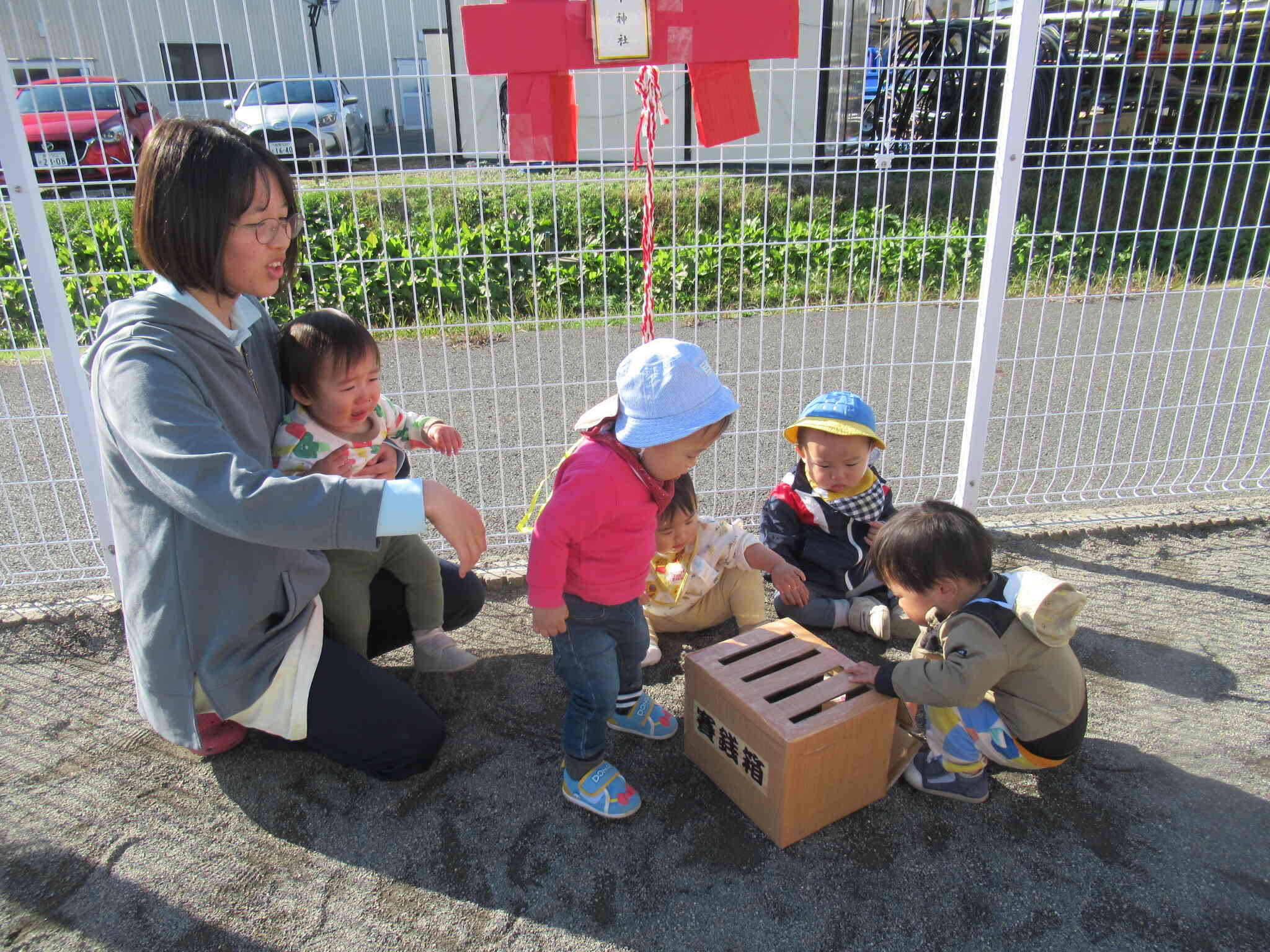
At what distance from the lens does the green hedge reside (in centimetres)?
306

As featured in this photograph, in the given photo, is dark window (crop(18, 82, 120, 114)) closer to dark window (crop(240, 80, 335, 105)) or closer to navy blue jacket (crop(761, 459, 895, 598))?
dark window (crop(240, 80, 335, 105))

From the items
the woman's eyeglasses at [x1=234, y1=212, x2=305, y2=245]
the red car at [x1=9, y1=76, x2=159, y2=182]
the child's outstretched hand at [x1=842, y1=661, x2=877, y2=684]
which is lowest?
the child's outstretched hand at [x1=842, y1=661, x2=877, y2=684]

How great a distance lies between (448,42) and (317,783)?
7.74 ft

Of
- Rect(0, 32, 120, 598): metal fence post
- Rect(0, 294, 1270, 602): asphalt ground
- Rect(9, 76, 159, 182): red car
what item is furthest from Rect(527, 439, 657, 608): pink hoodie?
Rect(9, 76, 159, 182): red car

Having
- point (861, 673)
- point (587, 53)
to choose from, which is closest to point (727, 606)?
point (861, 673)

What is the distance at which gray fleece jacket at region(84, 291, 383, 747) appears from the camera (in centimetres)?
171

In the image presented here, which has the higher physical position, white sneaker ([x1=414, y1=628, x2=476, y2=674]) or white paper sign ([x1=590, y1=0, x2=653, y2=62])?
white paper sign ([x1=590, y1=0, x2=653, y2=62])

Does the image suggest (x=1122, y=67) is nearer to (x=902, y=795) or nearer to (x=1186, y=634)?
(x=1186, y=634)

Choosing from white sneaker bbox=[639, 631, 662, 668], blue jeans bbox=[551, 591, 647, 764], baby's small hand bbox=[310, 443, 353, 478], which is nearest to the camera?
blue jeans bbox=[551, 591, 647, 764]

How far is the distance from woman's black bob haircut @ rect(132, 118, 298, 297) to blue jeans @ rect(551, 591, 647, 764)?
3.83ft

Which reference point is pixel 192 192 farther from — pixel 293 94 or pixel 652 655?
pixel 652 655

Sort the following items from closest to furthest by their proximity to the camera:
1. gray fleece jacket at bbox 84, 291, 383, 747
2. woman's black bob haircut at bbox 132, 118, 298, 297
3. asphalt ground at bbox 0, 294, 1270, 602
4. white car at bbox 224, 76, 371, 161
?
gray fleece jacket at bbox 84, 291, 383, 747
woman's black bob haircut at bbox 132, 118, 298, 297
white car at bbox 224, 76, 371, 161
asphalt ground at bbox 0, 294, 1270, 602

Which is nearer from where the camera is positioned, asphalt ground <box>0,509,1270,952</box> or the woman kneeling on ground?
the woman kneeling on ground

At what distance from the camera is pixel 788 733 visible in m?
2.00
